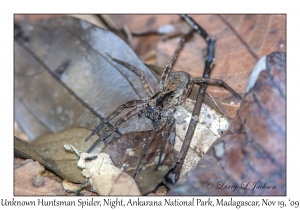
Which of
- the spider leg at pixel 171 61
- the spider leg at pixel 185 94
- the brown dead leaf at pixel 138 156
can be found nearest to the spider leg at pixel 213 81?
the spider leg at pixel 185 94

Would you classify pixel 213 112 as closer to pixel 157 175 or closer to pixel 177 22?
pixel 157 175

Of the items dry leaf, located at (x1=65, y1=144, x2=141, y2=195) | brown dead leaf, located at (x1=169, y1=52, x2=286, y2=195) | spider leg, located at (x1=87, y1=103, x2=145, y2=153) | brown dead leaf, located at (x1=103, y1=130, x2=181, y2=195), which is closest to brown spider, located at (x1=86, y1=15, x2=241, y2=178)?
spider leg, located at (x1=87, y1=103, x2=145, y2=153)

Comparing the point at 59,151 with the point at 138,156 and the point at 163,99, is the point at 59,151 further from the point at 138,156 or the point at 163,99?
the point at 163,99

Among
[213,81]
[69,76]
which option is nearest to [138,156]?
[213,81]

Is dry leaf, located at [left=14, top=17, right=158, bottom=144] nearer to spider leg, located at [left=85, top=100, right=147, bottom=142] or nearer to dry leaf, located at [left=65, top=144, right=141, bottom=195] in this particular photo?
spider leg, located at [left=85, top=100, right=147, bottom=142]

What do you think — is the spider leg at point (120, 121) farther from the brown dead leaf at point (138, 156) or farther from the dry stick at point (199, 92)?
the dry stick at point (199, 92)
